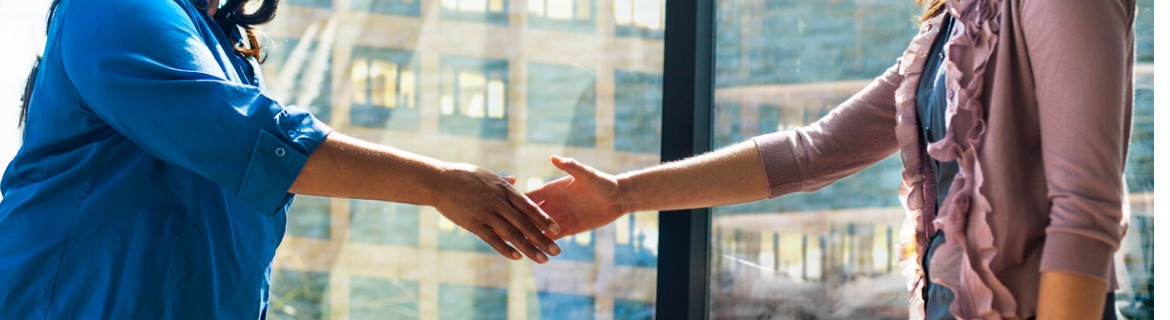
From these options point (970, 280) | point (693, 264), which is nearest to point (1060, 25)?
point (970, 280)

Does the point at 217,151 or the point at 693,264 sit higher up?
the point at 217,151

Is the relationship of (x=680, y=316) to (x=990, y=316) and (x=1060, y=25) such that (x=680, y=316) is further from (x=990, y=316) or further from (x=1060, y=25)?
(x=1060, y=25)

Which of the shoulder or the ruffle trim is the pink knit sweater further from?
the shoulder

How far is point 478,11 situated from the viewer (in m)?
2.36

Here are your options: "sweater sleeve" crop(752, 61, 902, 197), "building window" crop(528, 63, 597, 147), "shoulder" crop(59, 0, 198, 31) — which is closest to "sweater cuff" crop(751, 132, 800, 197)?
"sweater sleeve" crop(752, 61, 902, 197)

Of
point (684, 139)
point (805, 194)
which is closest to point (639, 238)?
point (684, 139)

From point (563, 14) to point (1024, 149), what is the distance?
1293 millimetres

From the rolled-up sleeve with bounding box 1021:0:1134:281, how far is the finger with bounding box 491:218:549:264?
2.70 ft

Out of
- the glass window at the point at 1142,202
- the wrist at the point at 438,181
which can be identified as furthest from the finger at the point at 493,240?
the glass window at the point at 1142,202

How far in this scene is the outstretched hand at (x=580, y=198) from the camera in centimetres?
189

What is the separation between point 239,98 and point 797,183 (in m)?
0.89

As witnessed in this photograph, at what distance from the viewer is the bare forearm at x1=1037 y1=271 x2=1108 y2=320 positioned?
3.57 ft

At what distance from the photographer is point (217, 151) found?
1.29 m

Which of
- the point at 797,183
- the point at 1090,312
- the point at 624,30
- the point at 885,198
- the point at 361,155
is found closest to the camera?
the point at 1090,312
